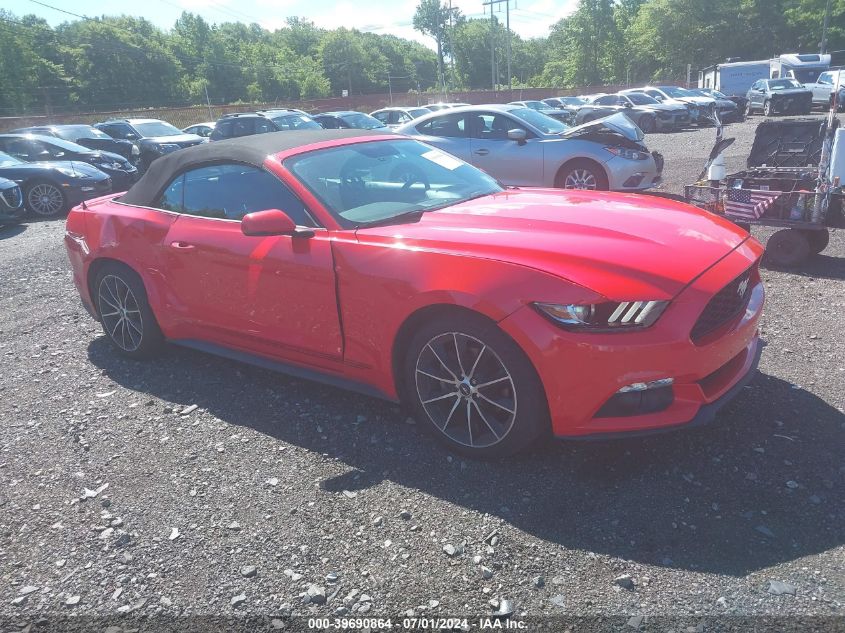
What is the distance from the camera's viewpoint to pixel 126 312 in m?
4.68

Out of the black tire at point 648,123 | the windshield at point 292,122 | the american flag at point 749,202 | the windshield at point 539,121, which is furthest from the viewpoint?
the black tire at point 648,123

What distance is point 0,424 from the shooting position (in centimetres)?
405

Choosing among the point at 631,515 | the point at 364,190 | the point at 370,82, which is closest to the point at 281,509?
the point at 631,515

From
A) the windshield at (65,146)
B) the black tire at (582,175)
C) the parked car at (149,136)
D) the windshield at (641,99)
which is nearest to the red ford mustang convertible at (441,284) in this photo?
the black tire at (582,175)

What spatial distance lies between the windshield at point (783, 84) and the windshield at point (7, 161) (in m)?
29.7

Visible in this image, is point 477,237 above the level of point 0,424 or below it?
above

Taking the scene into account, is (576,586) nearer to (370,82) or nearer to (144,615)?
(144,615)

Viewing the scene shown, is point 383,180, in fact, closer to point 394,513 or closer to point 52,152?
point 394,513

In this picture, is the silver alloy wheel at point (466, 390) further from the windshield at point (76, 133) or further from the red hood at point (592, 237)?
the windshield at point (76, 133)

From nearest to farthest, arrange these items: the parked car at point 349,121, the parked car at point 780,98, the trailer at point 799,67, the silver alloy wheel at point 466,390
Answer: the silver alloy wheel at point 466,390, the parked car at point 349,121, the parked car at point 780,98, the trailer at point 799,67

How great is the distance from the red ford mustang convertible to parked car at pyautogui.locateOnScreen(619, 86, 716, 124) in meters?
23.8

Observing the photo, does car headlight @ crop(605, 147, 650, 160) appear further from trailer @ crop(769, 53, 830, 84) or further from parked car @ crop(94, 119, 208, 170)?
trailer @ crop(769, 53, 830, 84)

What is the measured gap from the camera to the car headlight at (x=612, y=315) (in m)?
2.70

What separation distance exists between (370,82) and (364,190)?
347 feet
